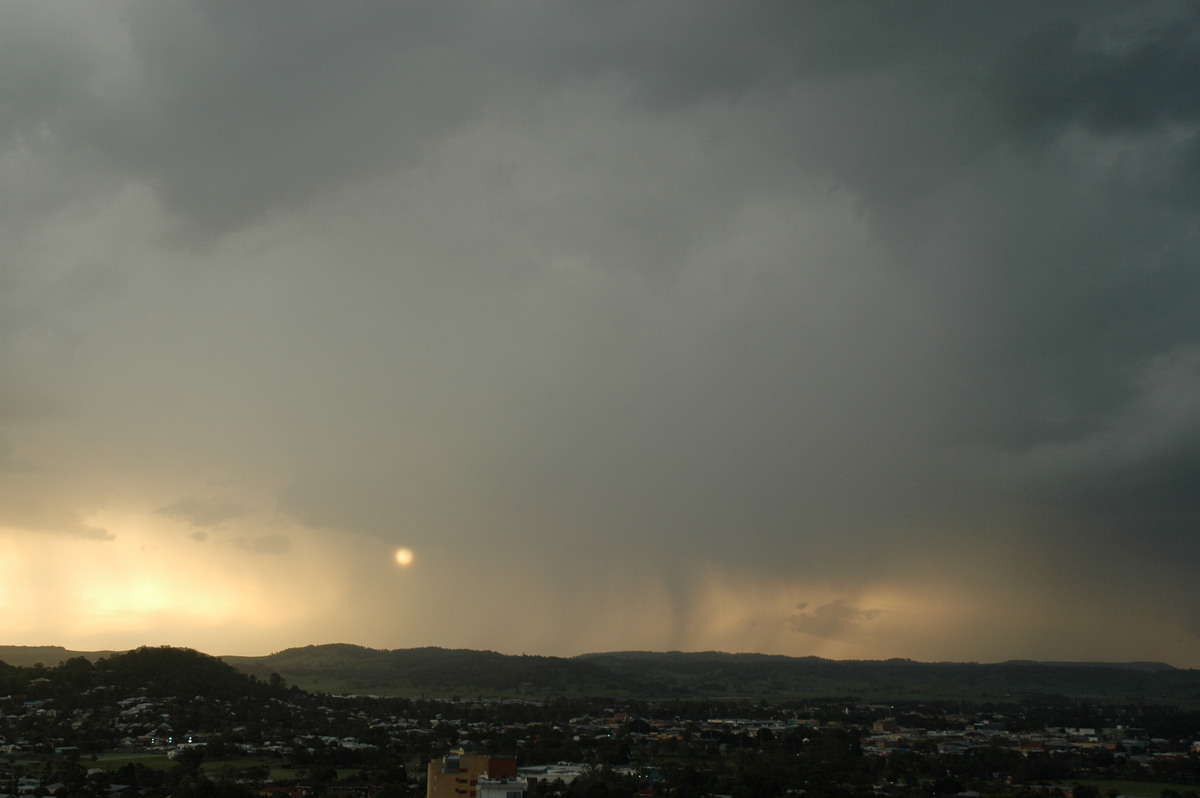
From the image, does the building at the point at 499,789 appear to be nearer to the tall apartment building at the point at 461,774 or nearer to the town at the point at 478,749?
the town at the point at 478,749

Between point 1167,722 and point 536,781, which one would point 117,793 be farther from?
point 1167,722

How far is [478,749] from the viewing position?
320ft

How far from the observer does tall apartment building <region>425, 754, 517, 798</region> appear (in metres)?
64.6

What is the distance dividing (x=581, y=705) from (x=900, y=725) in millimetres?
59819

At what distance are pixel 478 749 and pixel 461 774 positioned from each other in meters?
34.1

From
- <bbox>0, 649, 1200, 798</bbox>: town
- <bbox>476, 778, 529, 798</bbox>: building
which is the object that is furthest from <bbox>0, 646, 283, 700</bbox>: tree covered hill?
<bbox>476, 778, 529, 798</bbox>: building

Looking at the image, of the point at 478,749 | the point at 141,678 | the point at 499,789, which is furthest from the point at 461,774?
the point at 141,678

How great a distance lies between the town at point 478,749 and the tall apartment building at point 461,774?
11 cm

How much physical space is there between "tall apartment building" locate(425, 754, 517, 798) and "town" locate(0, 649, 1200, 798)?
113mm

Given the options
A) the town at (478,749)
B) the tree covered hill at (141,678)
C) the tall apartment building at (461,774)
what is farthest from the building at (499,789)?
the tree covered hill at (141,678)

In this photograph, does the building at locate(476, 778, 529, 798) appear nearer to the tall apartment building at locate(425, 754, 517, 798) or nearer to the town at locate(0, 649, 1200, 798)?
the town at locate(0, 649, 1200, 798)

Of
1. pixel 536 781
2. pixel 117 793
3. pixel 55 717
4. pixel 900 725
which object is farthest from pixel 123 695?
pixel 900 725

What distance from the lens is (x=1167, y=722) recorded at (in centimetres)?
14975

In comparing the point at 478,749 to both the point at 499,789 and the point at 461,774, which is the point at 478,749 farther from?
the point at 499,789
